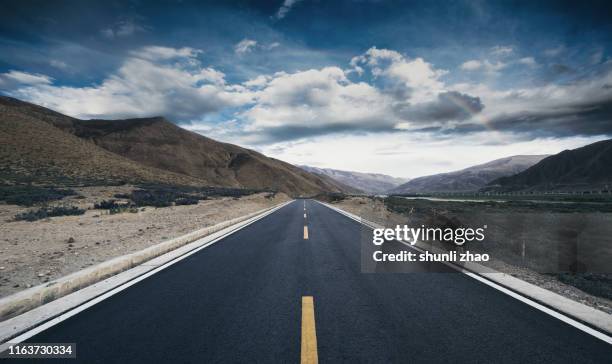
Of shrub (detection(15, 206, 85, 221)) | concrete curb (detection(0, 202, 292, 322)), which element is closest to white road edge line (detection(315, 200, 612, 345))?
concrete curb (detection(0, 202, 292, 322))

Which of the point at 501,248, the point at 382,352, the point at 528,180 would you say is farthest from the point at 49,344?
the point at 528,180

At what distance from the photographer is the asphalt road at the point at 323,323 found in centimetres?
321

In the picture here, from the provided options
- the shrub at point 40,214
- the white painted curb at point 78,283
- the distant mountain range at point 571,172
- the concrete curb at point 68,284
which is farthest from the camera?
the distant mountain range at point 571,172

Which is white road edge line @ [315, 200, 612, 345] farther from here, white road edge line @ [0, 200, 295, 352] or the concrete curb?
the concrete curb

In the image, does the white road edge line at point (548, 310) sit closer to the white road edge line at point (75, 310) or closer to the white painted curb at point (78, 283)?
the white road edge line at point (75, 310)

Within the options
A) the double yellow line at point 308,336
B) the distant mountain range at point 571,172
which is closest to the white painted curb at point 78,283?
the double yellow line at point 308,336

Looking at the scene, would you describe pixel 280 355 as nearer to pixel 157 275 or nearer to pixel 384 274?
pixel 384 274

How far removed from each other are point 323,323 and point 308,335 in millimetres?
410

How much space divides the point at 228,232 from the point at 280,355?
997 centimetres

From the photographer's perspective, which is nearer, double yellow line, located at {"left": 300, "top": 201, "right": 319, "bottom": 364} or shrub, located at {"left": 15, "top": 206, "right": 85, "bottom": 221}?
double yellow line, located at {"left": 300, "top": 201, "right": 319, "bottom": 364}

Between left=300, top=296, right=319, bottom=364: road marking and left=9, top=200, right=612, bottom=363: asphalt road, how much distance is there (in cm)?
7

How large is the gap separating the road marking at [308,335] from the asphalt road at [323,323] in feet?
0.22

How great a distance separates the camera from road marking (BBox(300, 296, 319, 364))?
10.1 feet

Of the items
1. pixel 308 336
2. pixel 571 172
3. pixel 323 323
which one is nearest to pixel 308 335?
pixel 308 336
